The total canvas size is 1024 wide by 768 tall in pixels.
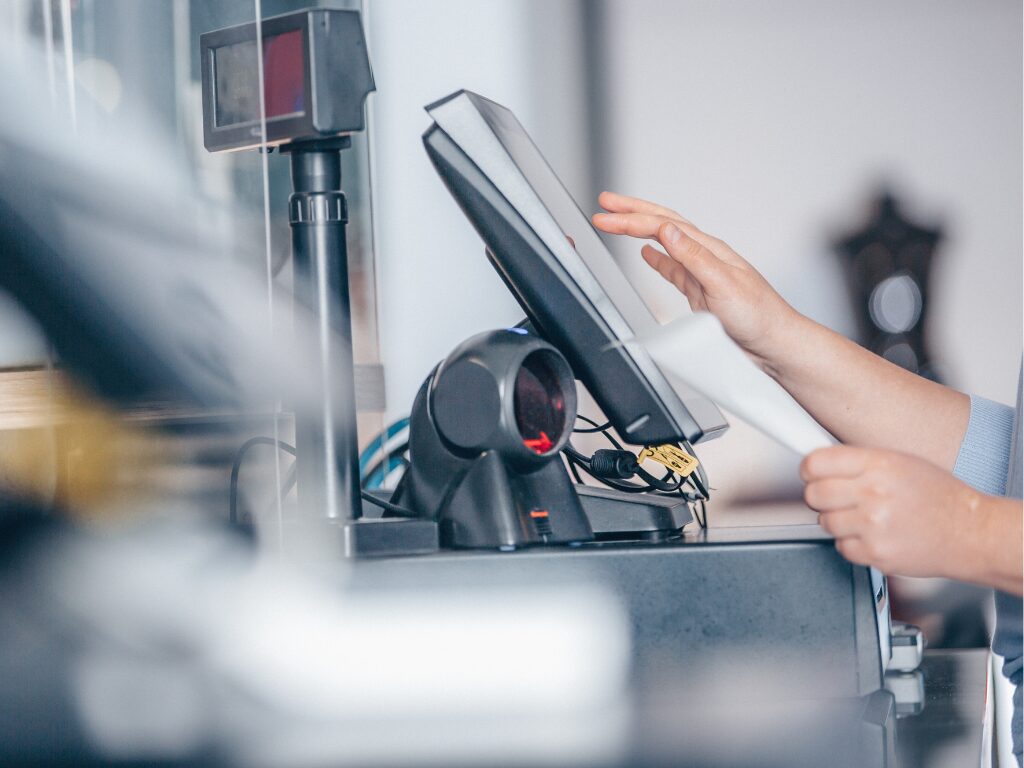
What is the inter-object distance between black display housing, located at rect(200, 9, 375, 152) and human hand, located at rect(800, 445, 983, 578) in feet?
1.21

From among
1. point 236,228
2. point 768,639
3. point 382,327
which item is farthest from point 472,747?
point 382,327

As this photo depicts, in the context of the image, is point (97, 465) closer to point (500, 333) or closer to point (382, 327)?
point (500, 333)

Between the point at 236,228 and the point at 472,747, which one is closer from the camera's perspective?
the point at 472,747

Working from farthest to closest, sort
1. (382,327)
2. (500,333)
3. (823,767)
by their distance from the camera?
(382,327) → (500,333) → (823,767)

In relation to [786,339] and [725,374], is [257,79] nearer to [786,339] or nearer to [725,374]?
[725,374]

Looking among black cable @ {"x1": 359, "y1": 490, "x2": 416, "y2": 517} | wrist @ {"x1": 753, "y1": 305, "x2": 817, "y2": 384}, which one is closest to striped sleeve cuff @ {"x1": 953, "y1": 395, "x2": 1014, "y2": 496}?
wrist @ {"x1": 753, "y1": 305, "x2": 817, "y2": 384}

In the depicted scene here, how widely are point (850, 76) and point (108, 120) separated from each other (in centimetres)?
216

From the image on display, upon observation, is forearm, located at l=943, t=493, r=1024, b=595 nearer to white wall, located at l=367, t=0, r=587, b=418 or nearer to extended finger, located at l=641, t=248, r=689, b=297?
extended finger, located at l=641, t=248, r=689, b=297

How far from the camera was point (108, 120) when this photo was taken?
0.67 meters

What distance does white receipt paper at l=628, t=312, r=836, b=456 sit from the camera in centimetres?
49

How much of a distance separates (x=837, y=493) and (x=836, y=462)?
0.8 inches

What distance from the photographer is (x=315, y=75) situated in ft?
2.18

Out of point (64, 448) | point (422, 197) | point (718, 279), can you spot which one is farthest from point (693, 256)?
point (422, 197)

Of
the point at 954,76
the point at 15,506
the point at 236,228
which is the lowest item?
the point at 15,506
